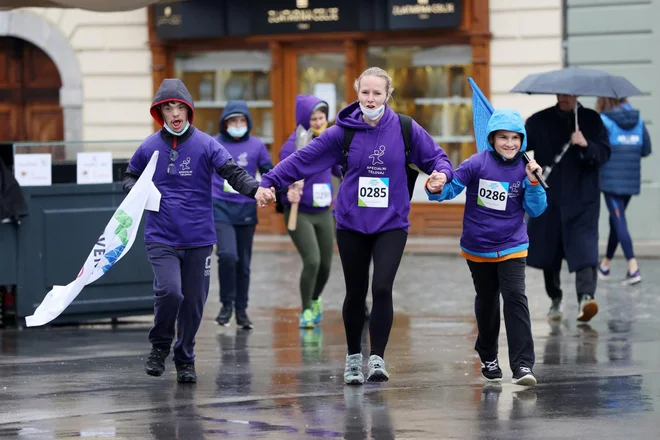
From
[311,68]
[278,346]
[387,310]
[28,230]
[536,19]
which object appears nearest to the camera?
[387,310]

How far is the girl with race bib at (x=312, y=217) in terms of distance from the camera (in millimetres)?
11500

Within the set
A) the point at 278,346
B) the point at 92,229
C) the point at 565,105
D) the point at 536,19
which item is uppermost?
the point at 536,19

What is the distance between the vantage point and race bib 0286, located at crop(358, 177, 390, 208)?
8.19 m

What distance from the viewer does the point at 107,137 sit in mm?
21859

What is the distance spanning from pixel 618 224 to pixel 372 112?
7.50m

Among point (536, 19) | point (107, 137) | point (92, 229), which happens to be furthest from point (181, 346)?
point (107, 137)

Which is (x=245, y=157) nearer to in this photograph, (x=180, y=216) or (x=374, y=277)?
(x=180, y=216)

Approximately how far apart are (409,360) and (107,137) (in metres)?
13.1

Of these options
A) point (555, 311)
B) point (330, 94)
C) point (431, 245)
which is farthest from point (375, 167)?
Answer: point (330, 94)

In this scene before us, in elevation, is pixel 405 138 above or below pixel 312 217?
above

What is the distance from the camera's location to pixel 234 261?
11.5 metres

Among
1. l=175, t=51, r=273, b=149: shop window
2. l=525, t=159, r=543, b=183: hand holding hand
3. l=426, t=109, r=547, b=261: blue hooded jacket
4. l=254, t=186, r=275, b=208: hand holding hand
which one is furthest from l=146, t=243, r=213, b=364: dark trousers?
l=175, t=51, r=273, b=149: shop window

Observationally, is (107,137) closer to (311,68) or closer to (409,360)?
(311,68)

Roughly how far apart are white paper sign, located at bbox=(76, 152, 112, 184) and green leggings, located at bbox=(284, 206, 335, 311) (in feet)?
4.79
